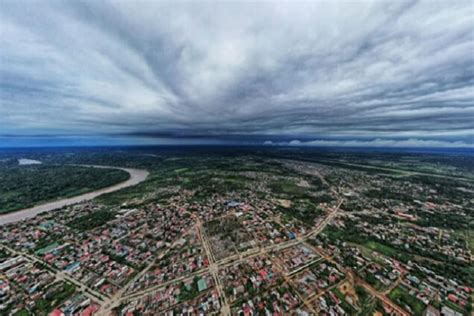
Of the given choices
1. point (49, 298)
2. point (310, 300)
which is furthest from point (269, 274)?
point (49, 298)

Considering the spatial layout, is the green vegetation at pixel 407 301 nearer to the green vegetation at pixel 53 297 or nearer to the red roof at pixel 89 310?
the red roof at pixel 89 310

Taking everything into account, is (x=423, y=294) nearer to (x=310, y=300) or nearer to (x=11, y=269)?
(x=310, y=300)

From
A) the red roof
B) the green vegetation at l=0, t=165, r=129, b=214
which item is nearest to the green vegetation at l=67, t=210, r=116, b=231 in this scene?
the red roof

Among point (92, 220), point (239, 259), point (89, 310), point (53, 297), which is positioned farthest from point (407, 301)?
point (92, 220)

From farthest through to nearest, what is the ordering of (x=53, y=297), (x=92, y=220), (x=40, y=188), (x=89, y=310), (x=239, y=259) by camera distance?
(x=40, y=188)
(x=92, y=220)
(x=239, y=259)
(x=53, y=297)
(x=89, y=310)

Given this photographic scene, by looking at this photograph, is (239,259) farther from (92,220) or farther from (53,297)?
(92,220)

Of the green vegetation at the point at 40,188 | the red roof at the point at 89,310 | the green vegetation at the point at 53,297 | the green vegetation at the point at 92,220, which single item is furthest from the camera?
the green vegetation at the point at 40,188

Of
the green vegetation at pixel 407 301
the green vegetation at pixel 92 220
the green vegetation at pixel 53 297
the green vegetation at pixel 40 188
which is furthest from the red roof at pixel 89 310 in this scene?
the green vegetation at pixel 40 188

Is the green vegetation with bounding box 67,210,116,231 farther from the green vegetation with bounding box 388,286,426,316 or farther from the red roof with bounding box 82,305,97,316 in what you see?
the green vegetation with bounding box 388,286,426,316
